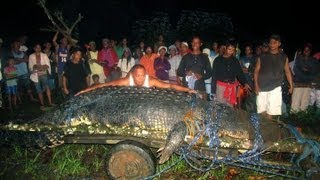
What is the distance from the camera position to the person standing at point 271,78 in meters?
6.69

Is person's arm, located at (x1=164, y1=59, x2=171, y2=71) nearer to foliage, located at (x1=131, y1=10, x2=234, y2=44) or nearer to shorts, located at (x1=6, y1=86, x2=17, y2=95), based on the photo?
shorts, located at (x1=6, y1=86, x2=17, y2=95)

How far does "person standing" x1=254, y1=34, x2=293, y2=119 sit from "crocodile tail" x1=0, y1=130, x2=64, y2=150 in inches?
152

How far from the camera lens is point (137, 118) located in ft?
17.5

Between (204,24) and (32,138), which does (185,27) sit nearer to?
(204,24)

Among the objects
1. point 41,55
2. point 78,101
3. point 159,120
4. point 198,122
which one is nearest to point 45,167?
point 78,101

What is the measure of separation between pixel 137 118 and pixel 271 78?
2.97 metres

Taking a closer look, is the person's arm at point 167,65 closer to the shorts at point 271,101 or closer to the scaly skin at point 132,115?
the shorts at point 271,101

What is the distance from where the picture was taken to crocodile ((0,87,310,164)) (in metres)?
5.12

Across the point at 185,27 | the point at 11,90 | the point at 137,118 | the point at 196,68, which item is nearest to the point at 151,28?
the point at 185,27

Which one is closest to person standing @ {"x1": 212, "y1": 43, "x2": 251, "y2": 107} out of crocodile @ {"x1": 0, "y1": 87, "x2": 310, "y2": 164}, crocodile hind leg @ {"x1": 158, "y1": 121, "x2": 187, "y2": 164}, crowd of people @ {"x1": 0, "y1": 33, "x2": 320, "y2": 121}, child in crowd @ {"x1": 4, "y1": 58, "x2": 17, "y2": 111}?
crowd of people @ {"x1": 0, "y1": 33, "x2": 320, "y2": 121}

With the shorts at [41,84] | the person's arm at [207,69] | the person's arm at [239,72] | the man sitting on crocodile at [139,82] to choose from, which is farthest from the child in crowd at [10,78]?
the person's arm at [239,72]

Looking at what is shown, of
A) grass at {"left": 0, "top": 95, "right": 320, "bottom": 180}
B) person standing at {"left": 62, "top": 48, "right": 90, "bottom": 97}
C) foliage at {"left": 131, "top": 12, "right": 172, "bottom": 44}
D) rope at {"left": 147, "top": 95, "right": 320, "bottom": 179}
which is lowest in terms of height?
grass at {"left": 0, "top": 95, "right": 320, "bottom": 180}

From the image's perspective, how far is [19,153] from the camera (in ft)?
20.6

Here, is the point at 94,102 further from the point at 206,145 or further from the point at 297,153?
the point at 297,153
